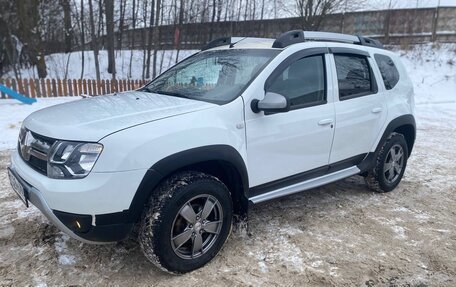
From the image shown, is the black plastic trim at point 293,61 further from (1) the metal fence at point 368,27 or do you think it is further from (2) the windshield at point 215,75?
(1) the metal fence at point 368,27

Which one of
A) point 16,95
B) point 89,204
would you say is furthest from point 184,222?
point 16,95

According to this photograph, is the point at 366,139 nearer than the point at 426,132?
Yes

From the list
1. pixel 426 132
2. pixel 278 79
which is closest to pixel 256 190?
pixel 278 79

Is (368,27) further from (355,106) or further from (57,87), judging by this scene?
(355,106)

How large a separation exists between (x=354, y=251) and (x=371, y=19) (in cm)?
2049

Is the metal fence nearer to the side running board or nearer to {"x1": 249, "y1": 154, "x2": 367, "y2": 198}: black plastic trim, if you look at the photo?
{"x1": 249, "y1": 154, "x2": 367, "y2": 198}: black plastic trim

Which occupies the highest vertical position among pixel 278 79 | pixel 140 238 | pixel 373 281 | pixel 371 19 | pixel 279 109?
pixel 371 19

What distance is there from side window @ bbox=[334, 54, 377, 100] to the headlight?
2544 millimetres

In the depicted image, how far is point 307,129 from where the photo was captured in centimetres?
351

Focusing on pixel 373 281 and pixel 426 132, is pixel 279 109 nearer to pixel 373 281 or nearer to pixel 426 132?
pixel 373 281

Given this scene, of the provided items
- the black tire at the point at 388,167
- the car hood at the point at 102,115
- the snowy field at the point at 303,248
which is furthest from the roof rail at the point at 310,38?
the snowy field at the point at 303,248

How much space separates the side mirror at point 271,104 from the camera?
303cm

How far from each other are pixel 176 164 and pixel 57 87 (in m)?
12.0

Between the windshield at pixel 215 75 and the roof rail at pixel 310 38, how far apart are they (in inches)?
6.8
